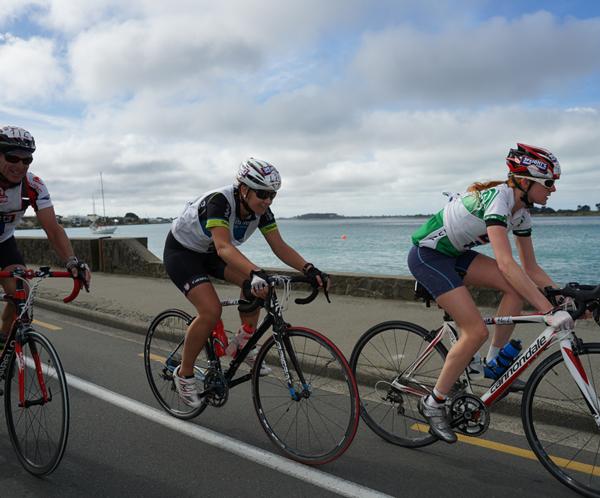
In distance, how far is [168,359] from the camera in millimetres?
4383

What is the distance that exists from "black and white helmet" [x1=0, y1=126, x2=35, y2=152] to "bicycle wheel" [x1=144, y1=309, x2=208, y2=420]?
5.77ft

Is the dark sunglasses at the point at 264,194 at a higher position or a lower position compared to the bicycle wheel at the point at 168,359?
higher

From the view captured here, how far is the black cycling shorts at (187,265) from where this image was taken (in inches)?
154

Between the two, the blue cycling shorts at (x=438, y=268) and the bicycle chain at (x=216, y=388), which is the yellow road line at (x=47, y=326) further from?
the blue cycling shorts at (x=438, y=268)

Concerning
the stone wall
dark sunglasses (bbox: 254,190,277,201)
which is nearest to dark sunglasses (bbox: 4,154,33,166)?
dark sunglasses (bbox: 254,190,277,201)

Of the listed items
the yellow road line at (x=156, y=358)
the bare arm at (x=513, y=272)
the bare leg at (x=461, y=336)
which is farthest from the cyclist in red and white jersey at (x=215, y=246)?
the bare arm at (x=513, y=272)

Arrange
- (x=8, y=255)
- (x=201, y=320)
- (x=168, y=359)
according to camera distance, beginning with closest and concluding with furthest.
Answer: (x=201, y=320) < (x=8, y=255) < (x=168, y=359)

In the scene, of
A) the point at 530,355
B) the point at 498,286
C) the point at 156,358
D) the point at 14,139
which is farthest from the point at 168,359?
the point at 530,355

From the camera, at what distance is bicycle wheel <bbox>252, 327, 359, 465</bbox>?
11.0 ft

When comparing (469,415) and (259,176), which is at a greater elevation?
(259,176)

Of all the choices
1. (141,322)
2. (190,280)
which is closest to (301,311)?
(141,322)

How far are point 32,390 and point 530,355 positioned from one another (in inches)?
124

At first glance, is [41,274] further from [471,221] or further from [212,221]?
[471,221]

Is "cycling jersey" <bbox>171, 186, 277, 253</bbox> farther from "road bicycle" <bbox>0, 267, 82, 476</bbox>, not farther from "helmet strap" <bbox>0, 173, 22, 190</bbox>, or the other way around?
"helmet strap" <bbox>0, 173, 22, 190</bbox>
